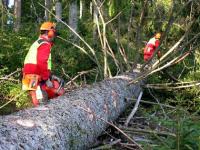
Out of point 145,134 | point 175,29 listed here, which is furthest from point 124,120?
point 175,29

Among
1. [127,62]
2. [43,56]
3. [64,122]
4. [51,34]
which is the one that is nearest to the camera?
[64,122]

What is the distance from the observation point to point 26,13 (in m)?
34.6

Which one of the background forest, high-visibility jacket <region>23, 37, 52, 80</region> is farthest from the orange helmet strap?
the background forest

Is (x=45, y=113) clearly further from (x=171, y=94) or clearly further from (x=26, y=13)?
(x=26, y=13)

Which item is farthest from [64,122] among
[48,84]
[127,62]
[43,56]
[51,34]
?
[127,62]

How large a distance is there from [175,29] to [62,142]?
1094 centimetres

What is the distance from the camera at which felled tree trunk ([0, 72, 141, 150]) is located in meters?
3.33

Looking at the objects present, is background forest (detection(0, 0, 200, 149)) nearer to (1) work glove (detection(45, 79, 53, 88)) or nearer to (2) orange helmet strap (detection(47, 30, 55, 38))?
(1) work glove (detection(45, 79, 53, 88))

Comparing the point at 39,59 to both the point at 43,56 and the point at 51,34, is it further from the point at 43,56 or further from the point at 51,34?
the point at 51,34

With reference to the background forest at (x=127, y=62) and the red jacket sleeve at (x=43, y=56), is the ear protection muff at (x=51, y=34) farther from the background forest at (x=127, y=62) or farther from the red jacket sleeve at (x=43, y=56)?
the background forest at (x=127, y=62)

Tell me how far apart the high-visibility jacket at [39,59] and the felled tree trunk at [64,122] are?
37.3 inches

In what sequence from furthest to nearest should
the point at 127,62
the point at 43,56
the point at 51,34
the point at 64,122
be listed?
the point at 127,62 → the point at 51,34 → the point at 43,56 → the point at 64,122

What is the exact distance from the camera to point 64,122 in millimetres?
4031

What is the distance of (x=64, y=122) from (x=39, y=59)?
2.37 metres
